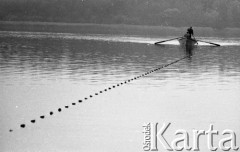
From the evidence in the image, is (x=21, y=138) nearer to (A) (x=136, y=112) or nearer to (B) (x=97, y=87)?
(A) (x=136, y=112)

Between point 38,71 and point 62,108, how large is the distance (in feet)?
45.3

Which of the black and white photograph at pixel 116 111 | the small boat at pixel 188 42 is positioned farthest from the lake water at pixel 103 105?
the small boat at pixel 188 42

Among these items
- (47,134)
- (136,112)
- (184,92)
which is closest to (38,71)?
(184,92)

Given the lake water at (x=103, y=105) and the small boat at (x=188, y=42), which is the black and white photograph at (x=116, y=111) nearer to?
the lake water at (x=103, y=105)

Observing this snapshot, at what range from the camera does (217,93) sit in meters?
29.1

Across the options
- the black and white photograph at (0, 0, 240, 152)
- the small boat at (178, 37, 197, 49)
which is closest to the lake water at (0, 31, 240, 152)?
the black and white photograph at (0, 0, 240, 152)

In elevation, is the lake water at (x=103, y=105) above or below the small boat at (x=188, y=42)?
above
